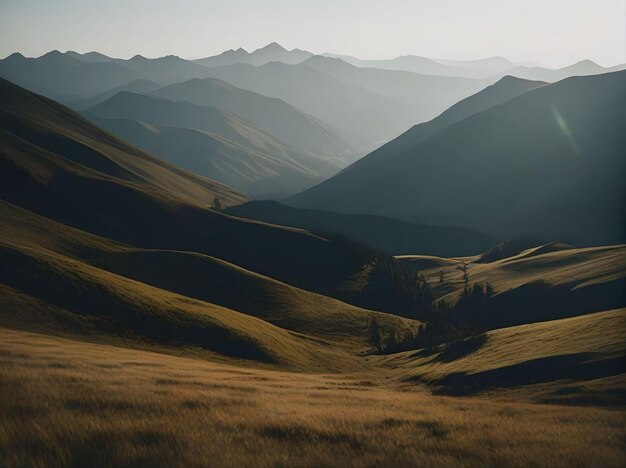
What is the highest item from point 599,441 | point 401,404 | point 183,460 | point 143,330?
point 183,460

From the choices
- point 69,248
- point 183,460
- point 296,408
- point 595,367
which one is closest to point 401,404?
point 296,408

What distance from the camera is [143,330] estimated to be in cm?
7462

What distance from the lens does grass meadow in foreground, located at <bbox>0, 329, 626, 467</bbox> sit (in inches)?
528

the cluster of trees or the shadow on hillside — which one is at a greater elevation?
the shadow on hillside

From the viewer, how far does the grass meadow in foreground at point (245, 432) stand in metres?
13.4

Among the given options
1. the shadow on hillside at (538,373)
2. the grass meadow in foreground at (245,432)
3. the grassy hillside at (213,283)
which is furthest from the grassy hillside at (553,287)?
the grass meadow in foreground at (245,432)

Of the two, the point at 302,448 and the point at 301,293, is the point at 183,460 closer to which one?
the point at 302,448

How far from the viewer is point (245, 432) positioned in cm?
1617

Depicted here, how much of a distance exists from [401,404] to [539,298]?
122 meters

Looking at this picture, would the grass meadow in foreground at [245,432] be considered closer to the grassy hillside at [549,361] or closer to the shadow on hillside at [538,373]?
the grassy hillside at [549,361]

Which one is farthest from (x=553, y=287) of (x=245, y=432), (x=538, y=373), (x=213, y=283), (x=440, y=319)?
(x=245, y=432)

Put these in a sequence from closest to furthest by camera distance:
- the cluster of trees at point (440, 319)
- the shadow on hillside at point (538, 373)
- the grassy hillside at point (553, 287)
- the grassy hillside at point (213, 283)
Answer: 1. the shadow on hillside at point (538, 373)
2. the cluster of trees at point (440, 319)
3. the grassy hillside at point (553, 287)
4. the grassy hillside at point (213, 283)

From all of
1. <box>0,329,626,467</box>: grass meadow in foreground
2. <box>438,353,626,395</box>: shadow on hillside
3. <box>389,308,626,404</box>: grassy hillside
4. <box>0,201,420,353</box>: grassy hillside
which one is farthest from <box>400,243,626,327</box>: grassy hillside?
<box>0,329,626,467</box>: grass meadow in foreground

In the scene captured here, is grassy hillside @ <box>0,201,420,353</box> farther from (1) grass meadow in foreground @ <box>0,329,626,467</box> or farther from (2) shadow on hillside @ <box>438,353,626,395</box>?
(1) grass meadow in foreground @ <box>0,329,626,467</box>
